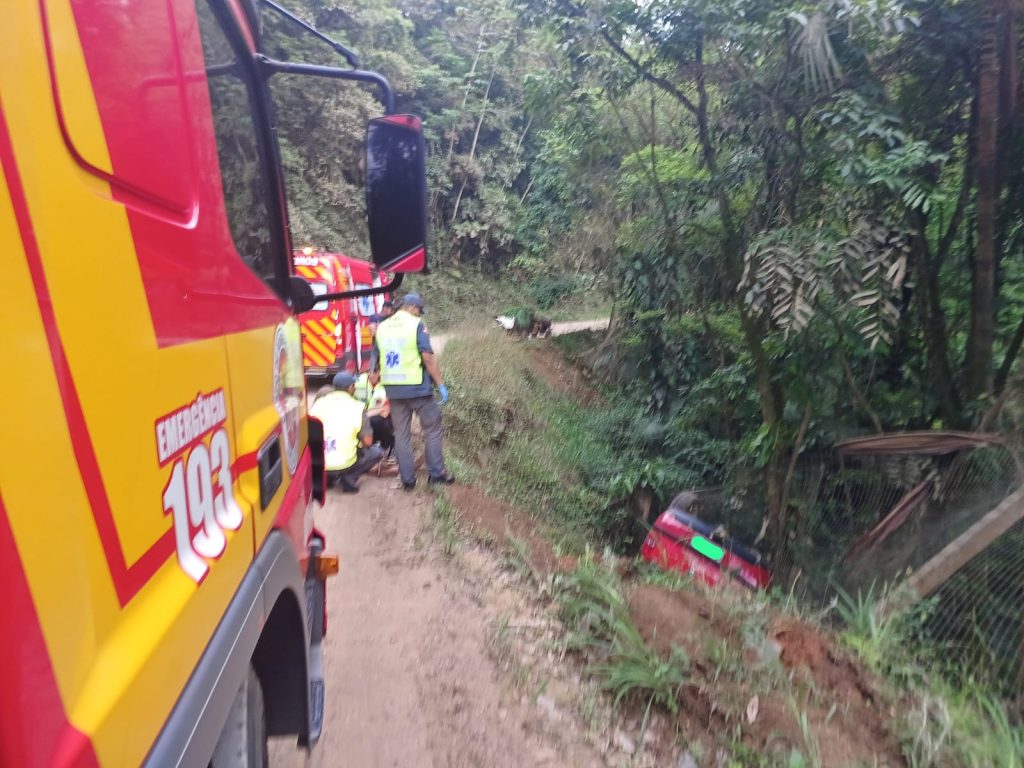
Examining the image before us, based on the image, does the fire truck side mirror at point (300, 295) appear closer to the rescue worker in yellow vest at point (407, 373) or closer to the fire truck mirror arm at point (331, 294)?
the fire truck mirror arm at point (331, 294)

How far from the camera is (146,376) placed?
112 cm

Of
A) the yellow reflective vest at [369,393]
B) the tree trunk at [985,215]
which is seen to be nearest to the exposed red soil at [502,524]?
the yellow reflective vest at [369,393]

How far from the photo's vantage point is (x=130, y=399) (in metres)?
1.06

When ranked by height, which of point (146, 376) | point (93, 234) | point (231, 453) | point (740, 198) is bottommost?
point (231, 453)

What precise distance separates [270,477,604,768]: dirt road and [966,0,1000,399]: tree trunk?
4.09m

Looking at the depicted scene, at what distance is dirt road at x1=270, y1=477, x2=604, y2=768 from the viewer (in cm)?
318

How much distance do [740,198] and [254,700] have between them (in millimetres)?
7082

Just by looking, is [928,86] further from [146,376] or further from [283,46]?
[283,46]

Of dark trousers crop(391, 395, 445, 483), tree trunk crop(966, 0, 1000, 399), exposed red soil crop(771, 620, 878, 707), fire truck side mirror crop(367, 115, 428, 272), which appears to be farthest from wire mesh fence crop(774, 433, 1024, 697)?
fire truck side mirror crop(367, 115, 428, 272)

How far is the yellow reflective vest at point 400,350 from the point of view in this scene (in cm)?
580

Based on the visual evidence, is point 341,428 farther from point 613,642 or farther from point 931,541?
point 931,541

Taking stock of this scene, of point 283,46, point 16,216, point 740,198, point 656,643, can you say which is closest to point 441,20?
point 283,46

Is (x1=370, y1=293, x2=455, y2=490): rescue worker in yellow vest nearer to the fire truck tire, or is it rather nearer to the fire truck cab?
the fire truck cab

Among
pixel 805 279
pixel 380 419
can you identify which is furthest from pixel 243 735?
pixel 380 419
